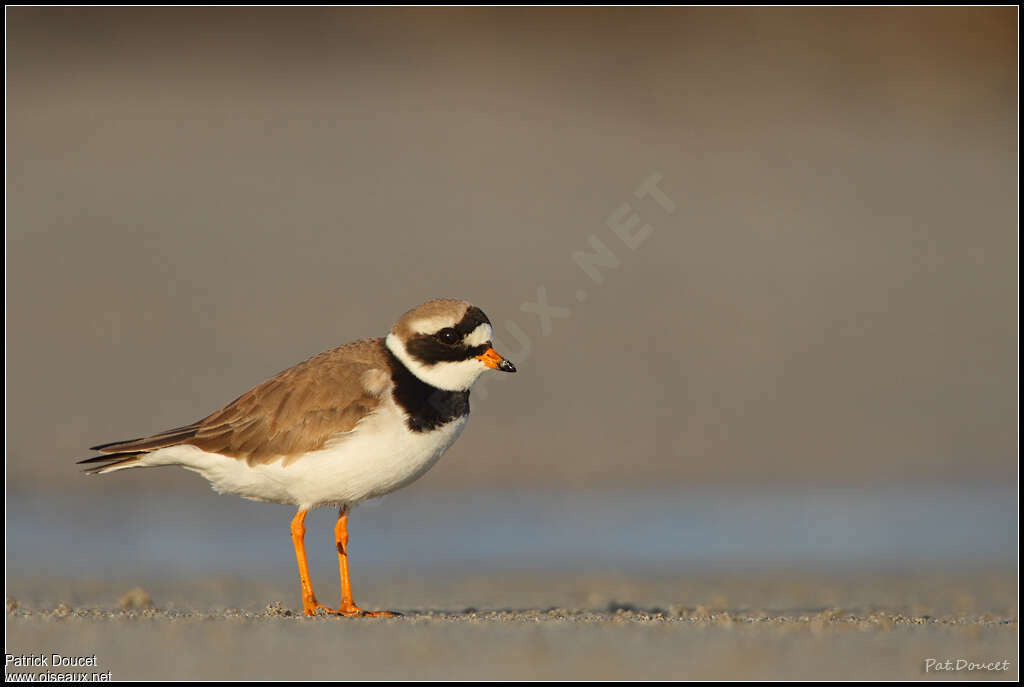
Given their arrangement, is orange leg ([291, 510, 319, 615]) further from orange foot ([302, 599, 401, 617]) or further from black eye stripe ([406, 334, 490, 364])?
black eye stripe ([406, 334, 490, 364])

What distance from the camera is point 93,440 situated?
1437cm

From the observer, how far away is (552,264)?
1873cm

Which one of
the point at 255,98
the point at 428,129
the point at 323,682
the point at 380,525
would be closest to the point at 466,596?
the point at 380,525

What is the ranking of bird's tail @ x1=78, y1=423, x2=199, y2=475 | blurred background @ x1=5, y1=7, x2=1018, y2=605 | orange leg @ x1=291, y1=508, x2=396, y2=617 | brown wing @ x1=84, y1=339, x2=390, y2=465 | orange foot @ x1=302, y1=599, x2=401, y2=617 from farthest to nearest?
blurred background @ x1=5, y1=7, x2=1018, y2=605, bird's tail @ x1=78, y1=423, x2=199, y2=475, brown wing @ x1=84, y1=339, x2=390, y2=465, orange leg @ x1=291, y1=508, x2=396, y2=617, orange foot @ x1=302, y1=599, x2=401, y2=617

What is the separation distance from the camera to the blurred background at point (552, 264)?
42.9ft

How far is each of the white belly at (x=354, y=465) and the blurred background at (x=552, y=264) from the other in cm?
231

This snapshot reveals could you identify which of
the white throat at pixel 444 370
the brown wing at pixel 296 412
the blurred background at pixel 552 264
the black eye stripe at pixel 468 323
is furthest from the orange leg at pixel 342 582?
the blurred background at pixel 552 264

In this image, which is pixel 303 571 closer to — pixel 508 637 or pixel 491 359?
pixel 491 359

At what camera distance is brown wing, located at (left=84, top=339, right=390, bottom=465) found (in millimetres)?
7836

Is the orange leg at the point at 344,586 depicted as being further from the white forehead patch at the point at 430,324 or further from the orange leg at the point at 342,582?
the white forehead patch at the point at 430,324

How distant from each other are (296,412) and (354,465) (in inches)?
20.2

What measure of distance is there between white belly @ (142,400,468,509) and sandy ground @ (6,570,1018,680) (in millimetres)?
692

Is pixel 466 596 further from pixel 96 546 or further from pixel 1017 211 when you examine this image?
pixel 1017 211

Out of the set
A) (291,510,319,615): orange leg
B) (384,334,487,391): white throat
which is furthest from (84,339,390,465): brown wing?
(291,510,319,615): orange leg
